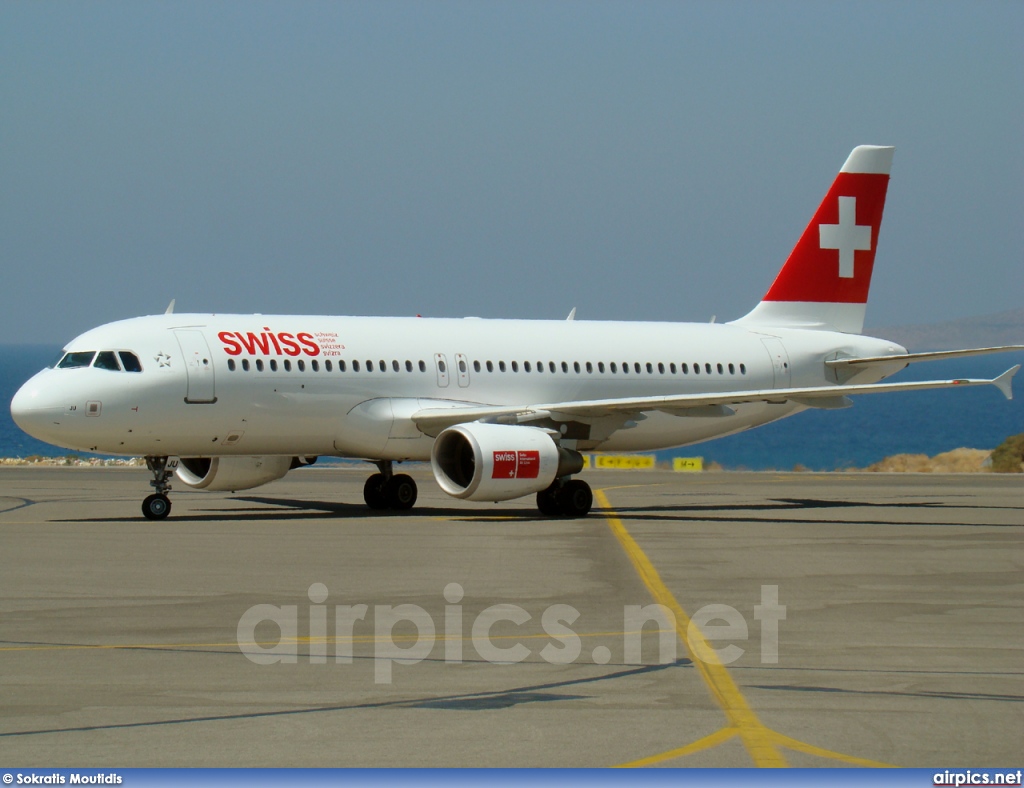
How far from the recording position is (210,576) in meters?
16.9

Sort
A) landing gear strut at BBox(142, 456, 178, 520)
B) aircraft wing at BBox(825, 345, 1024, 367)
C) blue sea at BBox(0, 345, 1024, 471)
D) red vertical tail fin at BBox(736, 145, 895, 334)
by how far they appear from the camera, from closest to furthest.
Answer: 1. landing gear strut at BBox(142, 456, 178, 520)
2. aircraft wing at BBox(825, 345, 1024, 367)
3. red vertical tail fin at BBox(736, 145, 895, 334)
4. blue sea at BBox(0, 345, 1024, 471)

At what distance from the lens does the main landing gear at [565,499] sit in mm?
27125

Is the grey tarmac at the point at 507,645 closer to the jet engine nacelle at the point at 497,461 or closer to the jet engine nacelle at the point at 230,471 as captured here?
the jet engine nacelle at the point at 497,461

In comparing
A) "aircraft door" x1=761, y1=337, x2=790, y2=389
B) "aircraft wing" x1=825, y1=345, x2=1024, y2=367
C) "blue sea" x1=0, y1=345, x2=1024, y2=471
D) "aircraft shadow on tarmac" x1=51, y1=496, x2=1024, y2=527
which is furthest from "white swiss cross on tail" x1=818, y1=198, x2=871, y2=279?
"blue sea" x1=0, y1=345, x2=1024, y2=471

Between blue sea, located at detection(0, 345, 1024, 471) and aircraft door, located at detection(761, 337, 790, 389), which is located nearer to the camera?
aircraft door, located at detection(761, 337, 790, 389)

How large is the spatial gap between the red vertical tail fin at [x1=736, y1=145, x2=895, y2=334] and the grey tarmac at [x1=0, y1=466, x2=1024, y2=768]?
10.0 m

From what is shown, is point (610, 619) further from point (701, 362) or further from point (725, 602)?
point (701, 362)

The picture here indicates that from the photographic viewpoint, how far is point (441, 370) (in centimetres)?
2834

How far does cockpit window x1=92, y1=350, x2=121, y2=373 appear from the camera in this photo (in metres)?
25.0

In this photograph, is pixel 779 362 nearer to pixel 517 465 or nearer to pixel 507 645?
pixel 517 465

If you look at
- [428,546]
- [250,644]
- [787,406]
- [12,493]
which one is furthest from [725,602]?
[12,493]

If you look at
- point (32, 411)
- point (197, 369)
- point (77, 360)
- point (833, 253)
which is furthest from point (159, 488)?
point (833, 253)

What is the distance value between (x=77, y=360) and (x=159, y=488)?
2.65 metres

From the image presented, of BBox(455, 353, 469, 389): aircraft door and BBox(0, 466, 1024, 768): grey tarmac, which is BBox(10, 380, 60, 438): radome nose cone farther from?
BBox(455, 353, 469, 389): aircraft door
